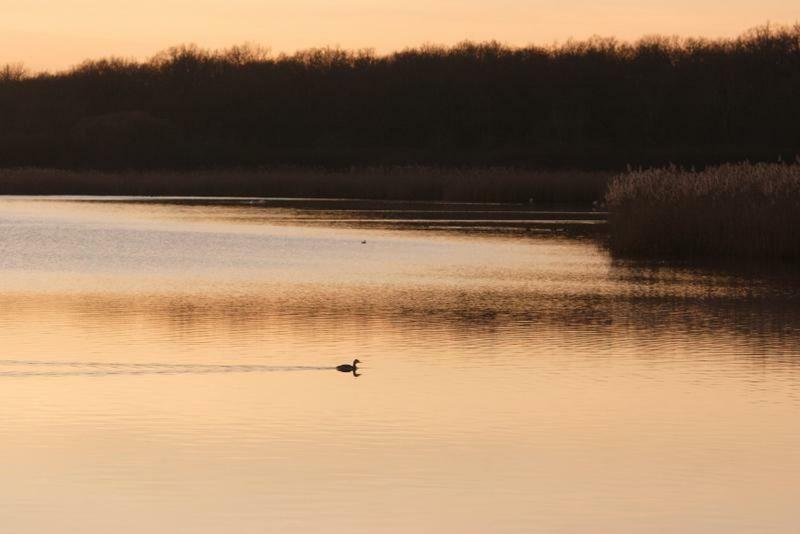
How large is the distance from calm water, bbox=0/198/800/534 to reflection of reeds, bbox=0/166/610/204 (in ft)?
84.8

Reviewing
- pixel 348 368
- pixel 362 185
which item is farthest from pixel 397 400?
pixel 362 185

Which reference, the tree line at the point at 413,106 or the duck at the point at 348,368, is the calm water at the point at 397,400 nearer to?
the duck at the point at 348,368

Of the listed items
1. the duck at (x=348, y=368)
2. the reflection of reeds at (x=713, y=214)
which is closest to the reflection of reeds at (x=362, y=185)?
the reflection of reeds at (x=713, y=214)

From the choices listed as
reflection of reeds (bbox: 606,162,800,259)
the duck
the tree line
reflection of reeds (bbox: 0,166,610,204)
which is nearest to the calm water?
the duck

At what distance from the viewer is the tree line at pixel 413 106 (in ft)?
303

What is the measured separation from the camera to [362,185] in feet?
176

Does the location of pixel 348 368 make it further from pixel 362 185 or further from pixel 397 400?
pixel 362 185

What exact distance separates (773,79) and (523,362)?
87253mm

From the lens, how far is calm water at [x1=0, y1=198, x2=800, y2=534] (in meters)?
7.97

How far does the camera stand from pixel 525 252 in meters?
28.2

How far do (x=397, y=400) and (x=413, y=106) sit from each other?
3575 inches

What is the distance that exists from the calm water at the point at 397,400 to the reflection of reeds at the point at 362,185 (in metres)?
25.9

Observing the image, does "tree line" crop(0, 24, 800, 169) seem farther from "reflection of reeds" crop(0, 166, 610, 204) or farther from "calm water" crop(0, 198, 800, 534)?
"calm water" crop(0, 198, 800, 534)

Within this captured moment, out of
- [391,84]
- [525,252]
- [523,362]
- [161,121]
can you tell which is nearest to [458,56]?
[391,84]
